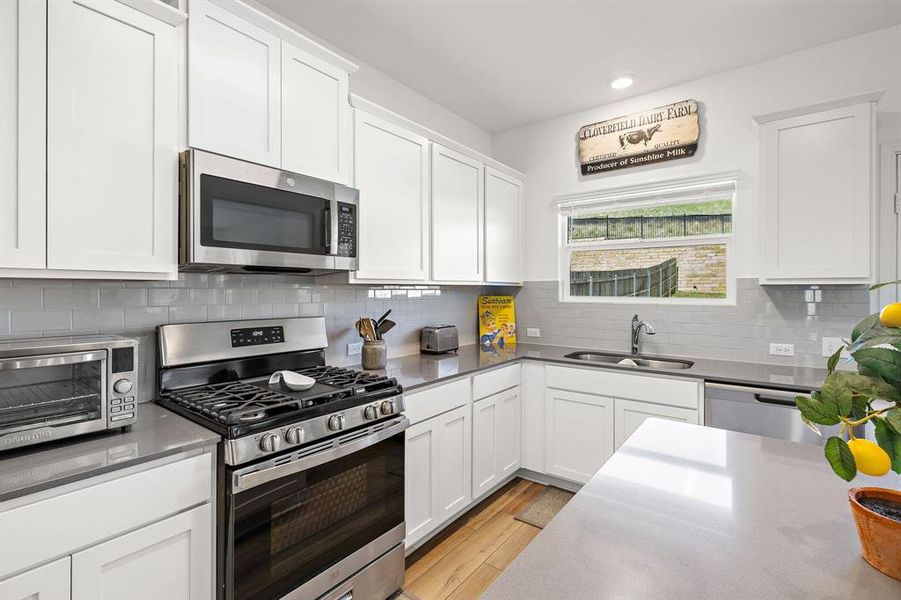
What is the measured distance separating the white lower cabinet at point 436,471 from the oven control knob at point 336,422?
532 millimetres

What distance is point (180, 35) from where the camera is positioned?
62.2 inches

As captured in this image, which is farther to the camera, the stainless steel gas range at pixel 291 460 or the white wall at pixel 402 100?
the white wall at pixel 402 100

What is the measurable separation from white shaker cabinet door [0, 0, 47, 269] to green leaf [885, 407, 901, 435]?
197cm

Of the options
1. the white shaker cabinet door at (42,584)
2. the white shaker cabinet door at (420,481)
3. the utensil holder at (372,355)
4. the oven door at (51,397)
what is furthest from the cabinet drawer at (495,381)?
the white shaker cabinet door at (42,584)

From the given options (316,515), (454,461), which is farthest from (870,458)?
(454,461)

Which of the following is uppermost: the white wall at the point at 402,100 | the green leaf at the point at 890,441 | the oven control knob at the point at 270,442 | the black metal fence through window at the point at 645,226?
the white wall at the point at 402,100

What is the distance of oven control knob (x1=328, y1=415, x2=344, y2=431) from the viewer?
A: 163cm

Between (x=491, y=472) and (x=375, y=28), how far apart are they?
2.72 m

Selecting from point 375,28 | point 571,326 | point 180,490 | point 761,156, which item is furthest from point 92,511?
point 761,156

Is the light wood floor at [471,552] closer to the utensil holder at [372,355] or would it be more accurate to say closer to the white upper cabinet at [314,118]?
the utensil holder at [372,355]

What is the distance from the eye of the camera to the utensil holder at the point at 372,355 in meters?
2.42

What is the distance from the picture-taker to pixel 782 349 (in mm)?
2658

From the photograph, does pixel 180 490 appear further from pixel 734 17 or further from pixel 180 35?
pixel 734 17

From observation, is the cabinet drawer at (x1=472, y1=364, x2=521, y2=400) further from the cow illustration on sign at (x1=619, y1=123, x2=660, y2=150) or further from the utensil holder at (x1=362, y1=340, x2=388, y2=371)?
the cow illustration on sign at (x1=619, y1=123, x2=660, y2=150)
